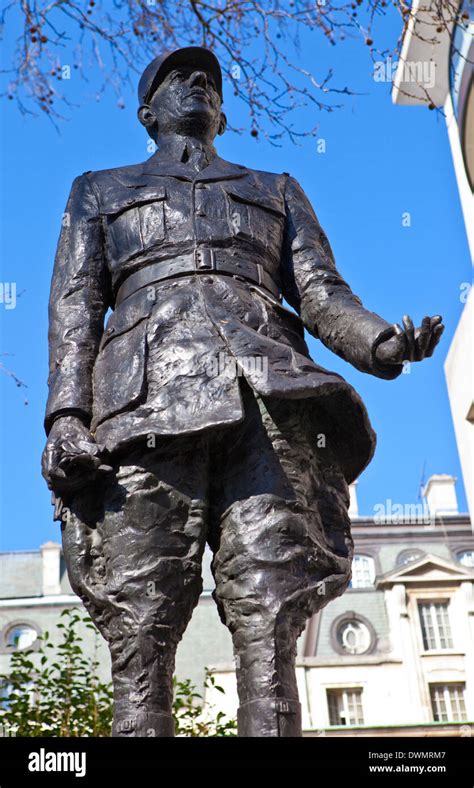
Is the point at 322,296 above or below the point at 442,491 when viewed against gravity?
below

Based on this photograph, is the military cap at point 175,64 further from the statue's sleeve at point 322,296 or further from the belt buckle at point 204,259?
the belt buckle at point 204,259

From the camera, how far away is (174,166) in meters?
4.59

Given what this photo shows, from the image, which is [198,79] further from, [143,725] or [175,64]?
[143,725]

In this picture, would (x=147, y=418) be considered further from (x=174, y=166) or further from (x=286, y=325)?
(x=174, y=166)

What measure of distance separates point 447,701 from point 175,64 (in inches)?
1312

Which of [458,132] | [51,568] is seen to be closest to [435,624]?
[51,568]

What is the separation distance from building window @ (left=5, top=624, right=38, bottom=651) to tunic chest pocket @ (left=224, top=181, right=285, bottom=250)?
27.8 meters

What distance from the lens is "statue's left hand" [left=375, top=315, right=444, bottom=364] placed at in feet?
11.8

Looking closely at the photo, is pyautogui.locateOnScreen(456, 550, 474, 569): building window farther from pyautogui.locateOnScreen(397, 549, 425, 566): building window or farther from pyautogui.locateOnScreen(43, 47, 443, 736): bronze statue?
pyautogui.locateOnScreen(43, 47, 443, 736): bronze statue

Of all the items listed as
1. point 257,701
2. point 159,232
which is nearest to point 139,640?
point 257,701

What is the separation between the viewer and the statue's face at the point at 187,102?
473 centimetres

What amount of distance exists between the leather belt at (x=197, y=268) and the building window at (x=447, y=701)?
1299 inches

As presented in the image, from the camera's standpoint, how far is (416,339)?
142 inches

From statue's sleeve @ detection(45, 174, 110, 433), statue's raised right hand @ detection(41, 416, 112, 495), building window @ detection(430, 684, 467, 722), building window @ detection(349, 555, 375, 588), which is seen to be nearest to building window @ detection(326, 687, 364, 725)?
building window @ detection(430, 684, 467, 722)
